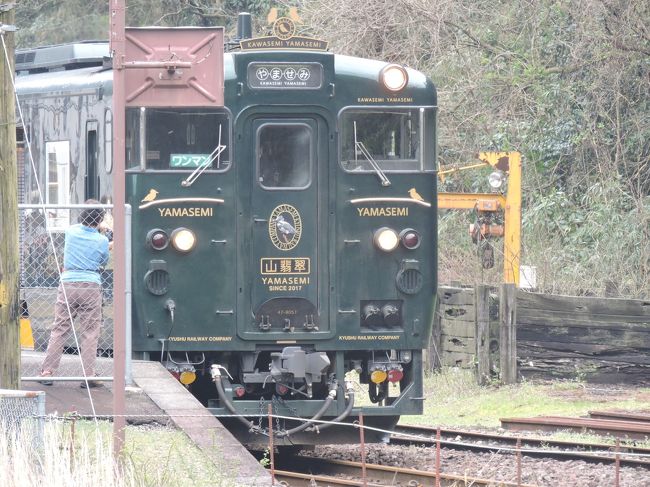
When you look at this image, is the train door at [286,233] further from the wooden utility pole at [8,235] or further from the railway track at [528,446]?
the wooden utility pole at [8,235]

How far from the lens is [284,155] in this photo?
34.8 feet

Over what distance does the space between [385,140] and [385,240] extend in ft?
2.85

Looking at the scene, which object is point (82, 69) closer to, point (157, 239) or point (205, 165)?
point (205, 165)

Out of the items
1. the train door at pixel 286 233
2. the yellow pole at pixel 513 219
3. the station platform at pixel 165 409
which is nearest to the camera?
the station platform at pixel 165 409

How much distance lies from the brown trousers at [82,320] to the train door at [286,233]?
122 centimetres

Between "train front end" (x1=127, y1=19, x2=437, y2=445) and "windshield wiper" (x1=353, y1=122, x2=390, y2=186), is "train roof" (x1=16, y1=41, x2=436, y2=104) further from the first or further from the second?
"windshield wiper" (x1=353, y1=122, x2=390, y2=186)

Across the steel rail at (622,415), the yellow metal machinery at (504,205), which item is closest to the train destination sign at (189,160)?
the steel rail at (622,415)

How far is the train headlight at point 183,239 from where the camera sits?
33.7 feet

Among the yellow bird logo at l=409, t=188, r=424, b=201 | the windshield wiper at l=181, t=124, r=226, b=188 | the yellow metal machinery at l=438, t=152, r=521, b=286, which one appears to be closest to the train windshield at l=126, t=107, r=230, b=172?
the windshield wiper at l=181, t=124, r=226, b=188

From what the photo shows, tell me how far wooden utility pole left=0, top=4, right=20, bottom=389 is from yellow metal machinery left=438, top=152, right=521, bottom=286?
883cm

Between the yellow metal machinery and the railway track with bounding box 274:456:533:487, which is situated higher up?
the yellow metal machinery

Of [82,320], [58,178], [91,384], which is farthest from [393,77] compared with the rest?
[58,178]

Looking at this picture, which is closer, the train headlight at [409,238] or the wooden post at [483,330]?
the train headlight at [409,238]

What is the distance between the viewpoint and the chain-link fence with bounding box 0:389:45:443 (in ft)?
24.4
